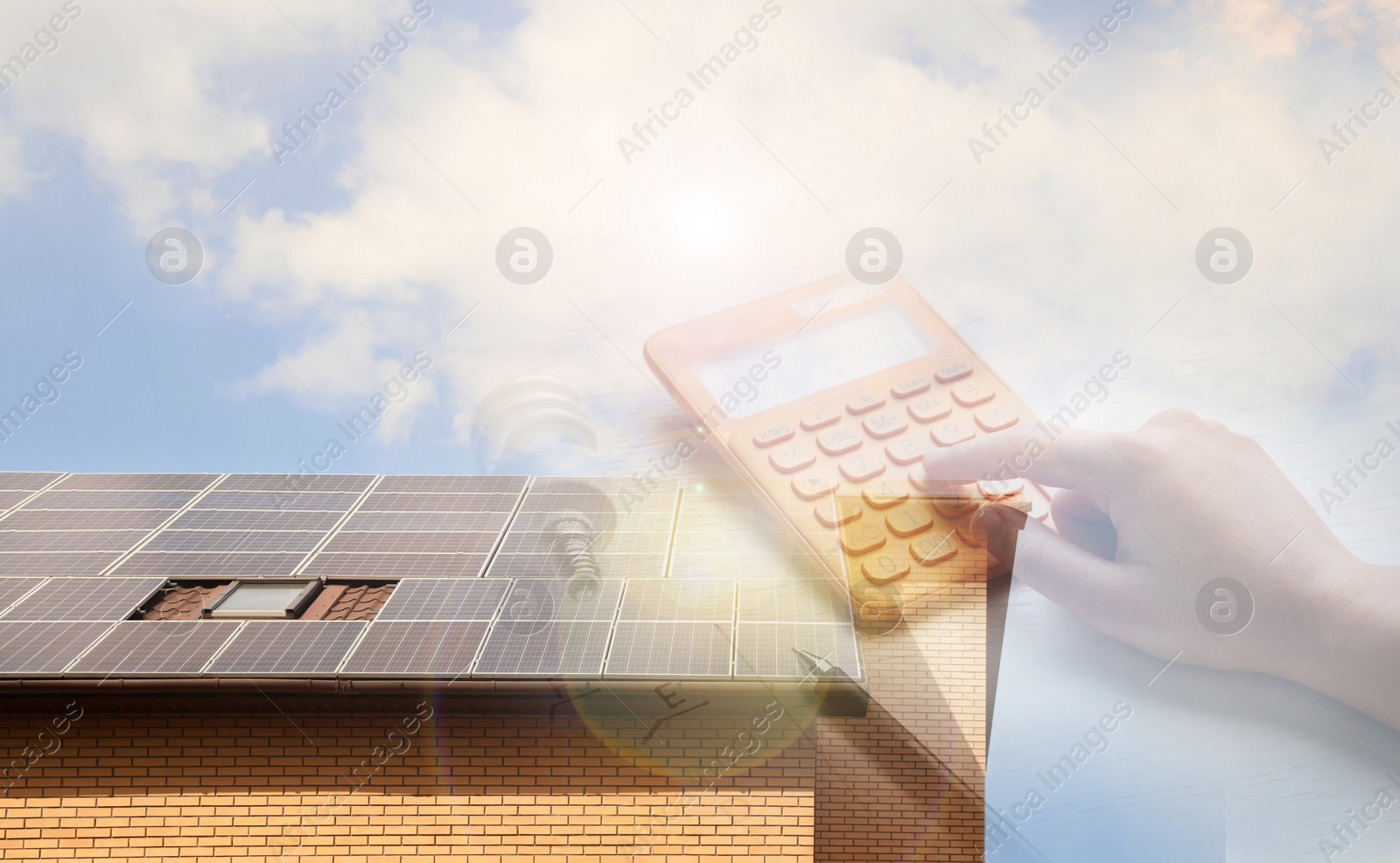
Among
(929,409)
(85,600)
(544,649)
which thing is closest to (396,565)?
(544,649)

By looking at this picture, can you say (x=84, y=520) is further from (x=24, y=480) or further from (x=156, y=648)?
(x=156, y=648)

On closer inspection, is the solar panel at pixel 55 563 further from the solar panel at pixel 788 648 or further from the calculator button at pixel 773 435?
the calculator button at pixel 773 435

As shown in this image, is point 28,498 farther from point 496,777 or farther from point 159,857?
point 496,777

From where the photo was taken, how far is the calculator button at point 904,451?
401 cm

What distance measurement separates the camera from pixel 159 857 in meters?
4.17

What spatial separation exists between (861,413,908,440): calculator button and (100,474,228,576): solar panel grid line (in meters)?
4.70

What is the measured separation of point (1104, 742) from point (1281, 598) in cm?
95

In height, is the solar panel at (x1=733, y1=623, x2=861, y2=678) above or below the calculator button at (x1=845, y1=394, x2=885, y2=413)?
below

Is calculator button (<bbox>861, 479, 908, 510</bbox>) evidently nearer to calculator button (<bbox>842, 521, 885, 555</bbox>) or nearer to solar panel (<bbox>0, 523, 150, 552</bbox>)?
calculator button (<bbox>842, 521, 885, 555</bbox>)

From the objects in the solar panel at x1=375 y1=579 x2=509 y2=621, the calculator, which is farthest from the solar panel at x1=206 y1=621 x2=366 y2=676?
the calculator

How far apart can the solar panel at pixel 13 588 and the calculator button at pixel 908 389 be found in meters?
5.07

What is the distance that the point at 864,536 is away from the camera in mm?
3910

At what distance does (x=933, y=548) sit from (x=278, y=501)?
15.5ft

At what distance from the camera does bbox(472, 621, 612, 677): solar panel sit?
13.1 ft
